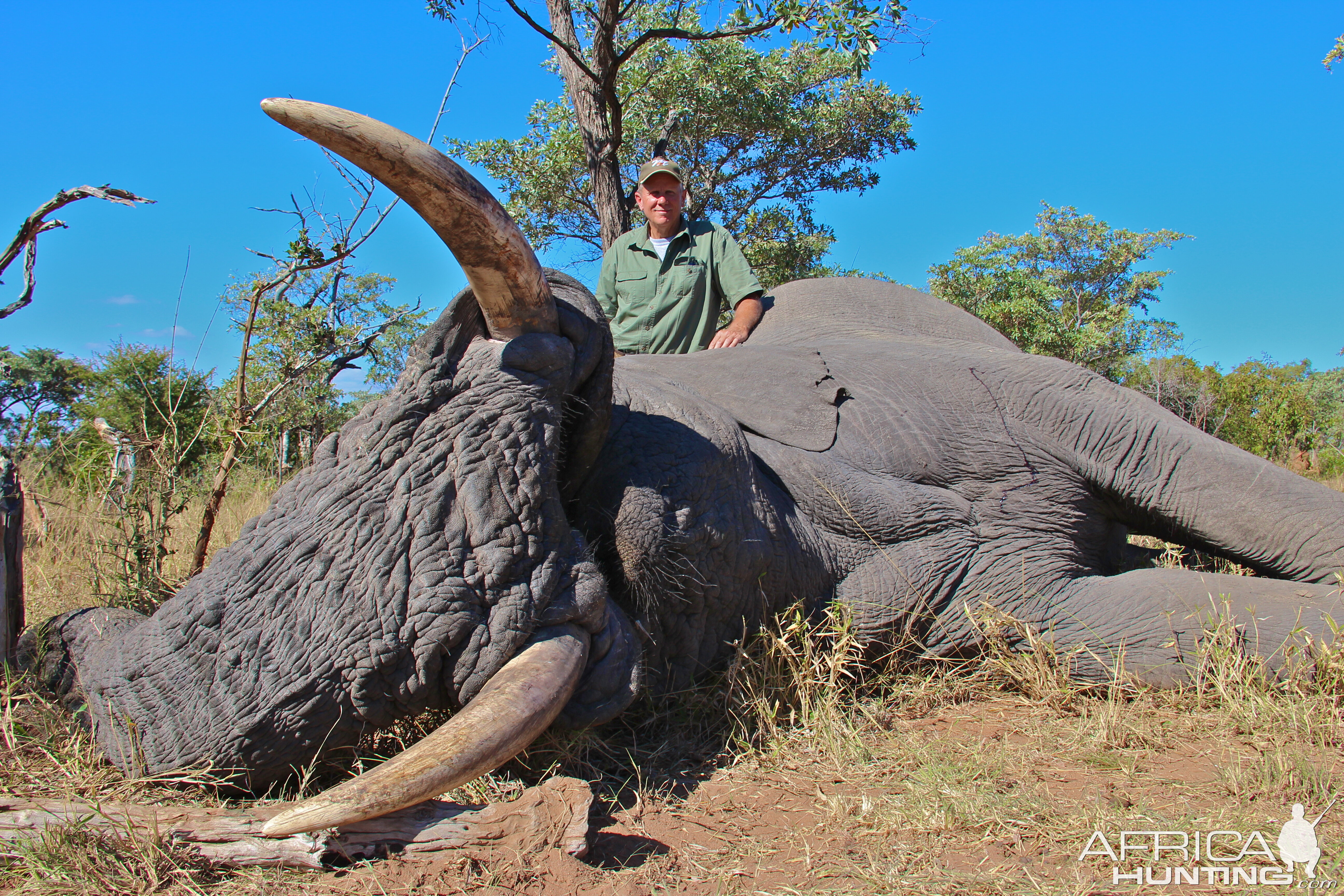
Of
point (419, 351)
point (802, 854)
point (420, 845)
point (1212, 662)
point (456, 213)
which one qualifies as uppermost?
point (456, 213)

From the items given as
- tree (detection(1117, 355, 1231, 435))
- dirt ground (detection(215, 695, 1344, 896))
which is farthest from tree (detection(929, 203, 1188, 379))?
dirt ground (detection(215, 695, 1344, 896))

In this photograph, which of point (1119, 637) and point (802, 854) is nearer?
point (802, 854)

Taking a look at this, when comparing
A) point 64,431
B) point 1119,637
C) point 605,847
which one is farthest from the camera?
point 64,431

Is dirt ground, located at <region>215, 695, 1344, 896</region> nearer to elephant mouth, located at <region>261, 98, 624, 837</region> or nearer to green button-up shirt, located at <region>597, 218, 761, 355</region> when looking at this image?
elephant mouth, located at <region>261, 98, 624, 837</region>

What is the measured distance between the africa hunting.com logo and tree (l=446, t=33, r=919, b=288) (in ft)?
45.3

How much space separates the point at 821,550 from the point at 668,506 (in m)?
0.83

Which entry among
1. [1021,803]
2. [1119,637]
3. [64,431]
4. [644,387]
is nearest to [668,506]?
[644,387]

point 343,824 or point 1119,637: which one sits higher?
point 1119,637

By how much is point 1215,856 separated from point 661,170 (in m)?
4.91

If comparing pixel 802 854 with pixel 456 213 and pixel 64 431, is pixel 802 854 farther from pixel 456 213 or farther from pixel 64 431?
pixel 64 431

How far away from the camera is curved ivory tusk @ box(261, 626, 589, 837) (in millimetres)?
1835

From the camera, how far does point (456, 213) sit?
2174mm

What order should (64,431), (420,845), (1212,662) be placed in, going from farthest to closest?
(64,431) < (1212,662) < (420,845)

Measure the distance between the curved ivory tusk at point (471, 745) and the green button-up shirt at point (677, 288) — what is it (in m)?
3.84
